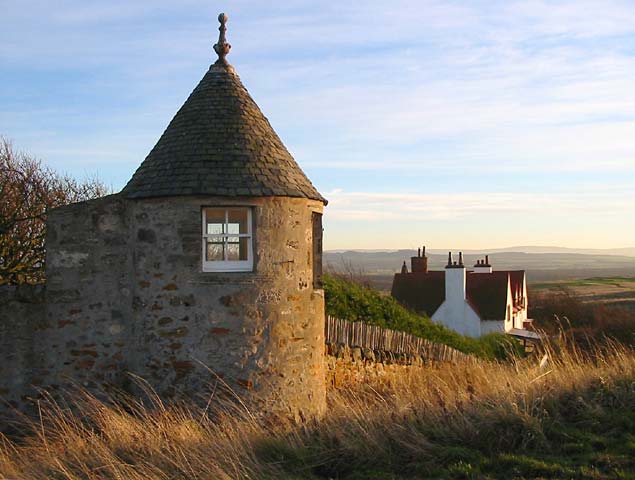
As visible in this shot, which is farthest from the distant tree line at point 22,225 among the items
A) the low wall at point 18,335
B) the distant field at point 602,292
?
the distant field at point 602,292

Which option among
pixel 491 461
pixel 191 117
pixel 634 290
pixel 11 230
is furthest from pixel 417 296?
pixel 634 290

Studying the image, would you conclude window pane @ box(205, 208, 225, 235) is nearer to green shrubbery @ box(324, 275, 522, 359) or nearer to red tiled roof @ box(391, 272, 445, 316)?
green shrubbery @ box(324, 275, 522, 359)

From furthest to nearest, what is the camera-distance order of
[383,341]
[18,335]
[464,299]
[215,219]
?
[464,299] → [383,341] → [215,219] → [18,335]

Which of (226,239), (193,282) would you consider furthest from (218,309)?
(226,239)

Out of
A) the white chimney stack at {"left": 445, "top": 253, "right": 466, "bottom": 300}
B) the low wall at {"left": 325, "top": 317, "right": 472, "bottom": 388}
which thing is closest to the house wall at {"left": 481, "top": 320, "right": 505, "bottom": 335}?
the white chimney stack at {"left": 445, "top": 253, "right": 466, "bottom": 300}

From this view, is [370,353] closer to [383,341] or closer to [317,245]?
[383,341]

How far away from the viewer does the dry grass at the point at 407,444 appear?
20.3ft

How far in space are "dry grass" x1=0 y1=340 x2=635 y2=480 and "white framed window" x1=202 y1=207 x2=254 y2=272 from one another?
2202 millimetres

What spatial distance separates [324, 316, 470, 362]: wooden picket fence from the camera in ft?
41.2

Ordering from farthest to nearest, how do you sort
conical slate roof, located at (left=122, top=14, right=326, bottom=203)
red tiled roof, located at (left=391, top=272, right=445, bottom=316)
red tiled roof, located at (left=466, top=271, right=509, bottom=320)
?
red tiled roof, located at (left=391, top=272, right=445, bottom=316), red tiled roof, located at (left=466, top=271, right=509, bottom=320), conical slate roof, located at (left=122, top=14, right=326, bottom=203)

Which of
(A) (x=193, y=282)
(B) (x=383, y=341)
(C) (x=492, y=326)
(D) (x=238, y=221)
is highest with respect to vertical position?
(D) (x=238, y=221)

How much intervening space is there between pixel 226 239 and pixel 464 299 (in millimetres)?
18617

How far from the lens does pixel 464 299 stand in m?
26.5

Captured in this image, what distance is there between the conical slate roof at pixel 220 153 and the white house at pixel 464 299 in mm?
16683
